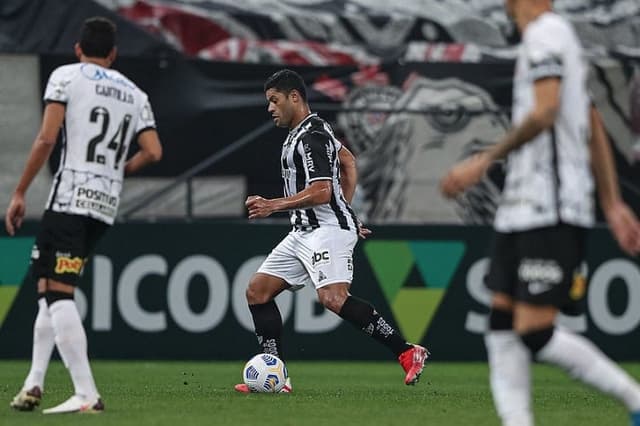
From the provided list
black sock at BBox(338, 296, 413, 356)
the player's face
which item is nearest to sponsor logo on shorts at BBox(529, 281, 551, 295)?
black sock at BBox(338, 296, 413, 356)

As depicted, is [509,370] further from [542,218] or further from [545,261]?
[542,218]

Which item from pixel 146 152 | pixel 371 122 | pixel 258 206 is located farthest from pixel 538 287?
pixel 371 122

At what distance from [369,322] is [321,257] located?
549mm

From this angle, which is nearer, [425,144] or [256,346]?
[256,346]

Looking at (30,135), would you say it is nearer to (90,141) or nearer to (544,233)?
(90,141)

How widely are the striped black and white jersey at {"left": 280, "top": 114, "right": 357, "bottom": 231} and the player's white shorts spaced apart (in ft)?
0.23

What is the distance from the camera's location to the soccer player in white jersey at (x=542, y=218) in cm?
673

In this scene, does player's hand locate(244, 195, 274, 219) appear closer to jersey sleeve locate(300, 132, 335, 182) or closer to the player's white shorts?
jersey sleeve locate(300, 132, 335, 182)

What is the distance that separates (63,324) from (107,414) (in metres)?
0.58

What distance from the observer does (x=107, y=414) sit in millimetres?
8617

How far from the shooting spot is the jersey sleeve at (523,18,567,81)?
6.70 metres

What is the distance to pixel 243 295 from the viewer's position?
604 inches

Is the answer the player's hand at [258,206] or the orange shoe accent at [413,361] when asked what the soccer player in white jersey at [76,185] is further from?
the orange shoe accent at [413,361]

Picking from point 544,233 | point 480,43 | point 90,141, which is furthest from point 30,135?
point 544,233
